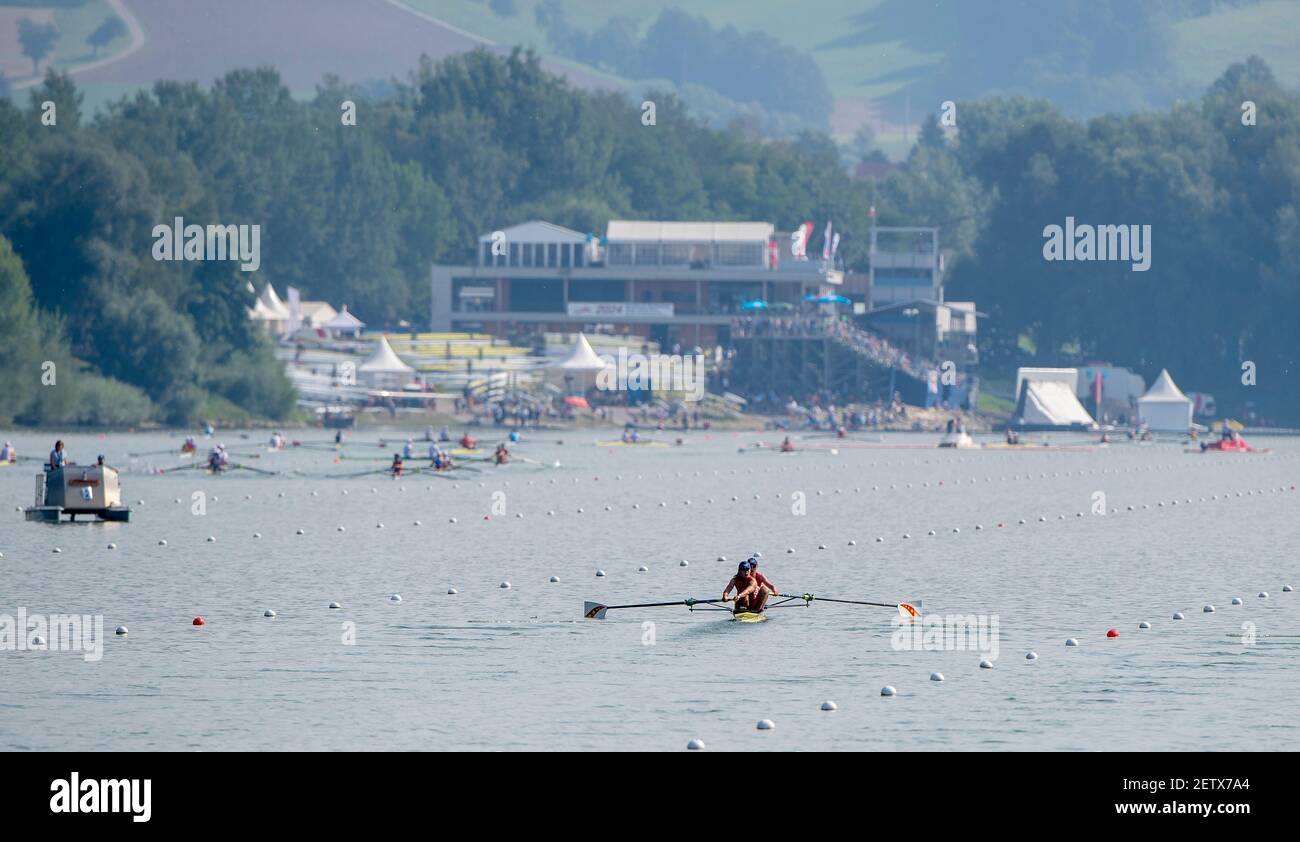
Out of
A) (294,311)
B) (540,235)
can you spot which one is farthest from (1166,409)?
(294,311)

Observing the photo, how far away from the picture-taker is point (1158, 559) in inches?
2411

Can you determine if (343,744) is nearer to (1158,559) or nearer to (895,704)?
(895,704)

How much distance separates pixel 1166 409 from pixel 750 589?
415 feet

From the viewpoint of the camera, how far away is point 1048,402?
164500 millimetres

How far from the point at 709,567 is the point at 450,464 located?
131ft

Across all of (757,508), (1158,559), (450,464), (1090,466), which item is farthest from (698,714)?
(1090,466)

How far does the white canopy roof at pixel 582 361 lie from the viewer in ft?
506

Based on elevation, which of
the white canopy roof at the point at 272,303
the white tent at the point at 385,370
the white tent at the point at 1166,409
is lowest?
the white tent at the point at 1166,409

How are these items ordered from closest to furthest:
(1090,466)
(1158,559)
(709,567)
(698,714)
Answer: (698,714) → (709,567) → (1158,559) → (1090,466)

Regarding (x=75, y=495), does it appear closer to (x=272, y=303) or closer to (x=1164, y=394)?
(x=1164, y=394)

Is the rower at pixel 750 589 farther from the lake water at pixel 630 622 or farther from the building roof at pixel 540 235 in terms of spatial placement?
the building roof at pixel 540 235

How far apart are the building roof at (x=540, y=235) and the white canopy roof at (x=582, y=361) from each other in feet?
94.5

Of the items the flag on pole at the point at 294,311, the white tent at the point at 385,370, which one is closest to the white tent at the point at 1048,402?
the white tent at the point at 385,370

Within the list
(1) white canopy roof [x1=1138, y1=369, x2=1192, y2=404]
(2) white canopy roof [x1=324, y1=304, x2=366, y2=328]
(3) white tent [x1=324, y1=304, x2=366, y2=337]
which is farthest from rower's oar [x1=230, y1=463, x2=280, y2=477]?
(1) white canopy roof [x1=1138, y1=369, x2=1192, y2=404]
